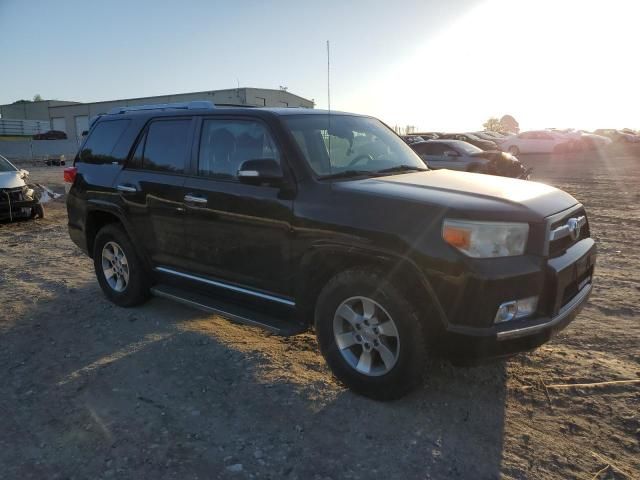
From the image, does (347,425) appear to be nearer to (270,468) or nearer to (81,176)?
(270,468)

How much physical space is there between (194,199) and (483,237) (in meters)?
2.39

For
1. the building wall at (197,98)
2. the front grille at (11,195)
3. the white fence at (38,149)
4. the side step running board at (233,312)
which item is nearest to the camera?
the side step running board at (233,312)

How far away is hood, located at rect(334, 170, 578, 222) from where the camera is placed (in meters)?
3.02

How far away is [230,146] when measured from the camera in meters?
4.16

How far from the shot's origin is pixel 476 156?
1384 cm

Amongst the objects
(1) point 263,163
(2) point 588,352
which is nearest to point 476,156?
(2) point 588,352

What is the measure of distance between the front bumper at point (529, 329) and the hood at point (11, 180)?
1013 centimetres

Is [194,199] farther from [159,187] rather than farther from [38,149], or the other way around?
[38,149]

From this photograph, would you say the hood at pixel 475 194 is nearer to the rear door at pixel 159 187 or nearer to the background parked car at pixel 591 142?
the rear door at pixel 159 187

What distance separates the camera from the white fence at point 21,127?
57638 mm

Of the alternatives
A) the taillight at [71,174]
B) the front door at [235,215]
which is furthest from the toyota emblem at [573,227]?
the taillight at [71,174]

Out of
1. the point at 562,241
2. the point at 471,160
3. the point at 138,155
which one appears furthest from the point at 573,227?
the point at 471,160

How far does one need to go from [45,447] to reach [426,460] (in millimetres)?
2214

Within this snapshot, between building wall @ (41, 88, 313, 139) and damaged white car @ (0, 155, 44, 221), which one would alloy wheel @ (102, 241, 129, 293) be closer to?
damaged white car @ (0, 155, 44, 221)
